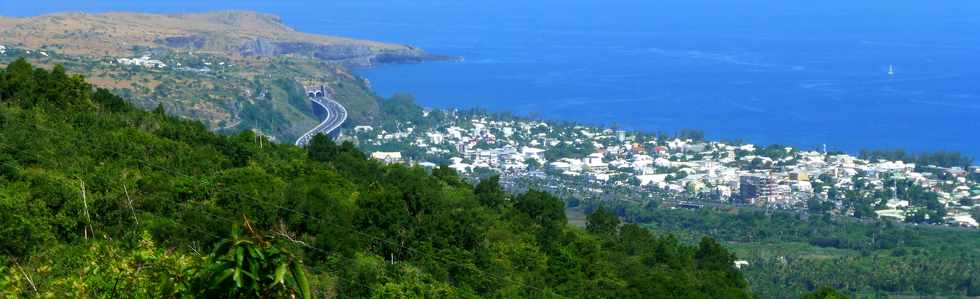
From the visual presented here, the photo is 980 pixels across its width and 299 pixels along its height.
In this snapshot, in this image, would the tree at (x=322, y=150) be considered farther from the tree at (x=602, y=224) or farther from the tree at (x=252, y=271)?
A: the tree at (x=252, y=271)

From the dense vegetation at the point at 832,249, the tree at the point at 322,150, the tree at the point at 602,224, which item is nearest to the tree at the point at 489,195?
the tree at the point at 602,224

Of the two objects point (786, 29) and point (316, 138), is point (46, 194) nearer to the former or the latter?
point (316, 138)

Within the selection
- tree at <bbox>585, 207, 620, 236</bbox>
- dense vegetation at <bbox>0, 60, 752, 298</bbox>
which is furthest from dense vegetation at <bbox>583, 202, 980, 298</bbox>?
dense vegetation at <bbox>0, 60, 752, 298</bbox>

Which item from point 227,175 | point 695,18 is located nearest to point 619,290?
point 227,175

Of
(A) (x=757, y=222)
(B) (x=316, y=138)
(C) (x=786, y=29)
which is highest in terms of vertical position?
(C) (x=786, y=29)

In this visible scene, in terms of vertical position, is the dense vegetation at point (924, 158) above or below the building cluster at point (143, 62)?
Answer: below

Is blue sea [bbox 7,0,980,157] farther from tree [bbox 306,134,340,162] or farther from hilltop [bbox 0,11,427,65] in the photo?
tree [bbox 306,134,340,162]
